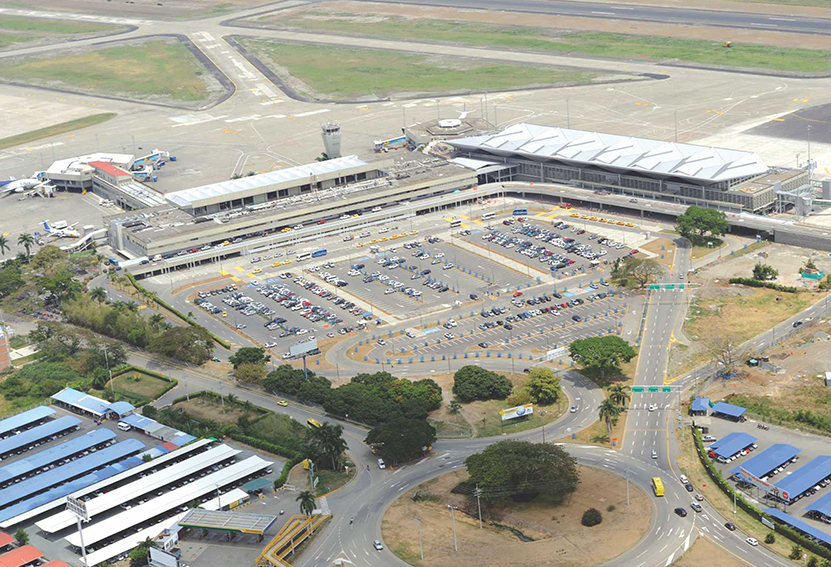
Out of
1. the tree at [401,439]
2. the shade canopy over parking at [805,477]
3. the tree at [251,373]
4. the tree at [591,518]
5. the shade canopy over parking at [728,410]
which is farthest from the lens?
the tree at [251,373]

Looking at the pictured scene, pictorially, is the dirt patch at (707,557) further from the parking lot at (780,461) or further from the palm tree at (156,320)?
the palm tree at (156,320)

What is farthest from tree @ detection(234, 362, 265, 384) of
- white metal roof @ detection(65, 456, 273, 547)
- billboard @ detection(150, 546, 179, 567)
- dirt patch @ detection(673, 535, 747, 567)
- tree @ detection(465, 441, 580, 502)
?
dirt patch @ detection(673, 535, 747, 567)

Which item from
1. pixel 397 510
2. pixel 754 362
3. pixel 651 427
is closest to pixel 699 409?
pixel 651 427

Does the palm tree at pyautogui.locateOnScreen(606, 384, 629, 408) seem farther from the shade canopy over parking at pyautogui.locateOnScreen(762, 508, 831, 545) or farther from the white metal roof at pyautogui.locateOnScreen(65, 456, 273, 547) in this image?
the white metal roof at pyautogui.locateOnScreen(65, 456, 273, 547)

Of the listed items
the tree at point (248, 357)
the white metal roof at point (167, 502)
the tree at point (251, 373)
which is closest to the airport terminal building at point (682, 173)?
the tree at point (248, 357)

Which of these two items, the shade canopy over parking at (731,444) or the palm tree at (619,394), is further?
the palm tree at (619,394)

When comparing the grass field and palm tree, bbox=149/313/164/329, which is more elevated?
palm tree, bbox=149/313/164/329
